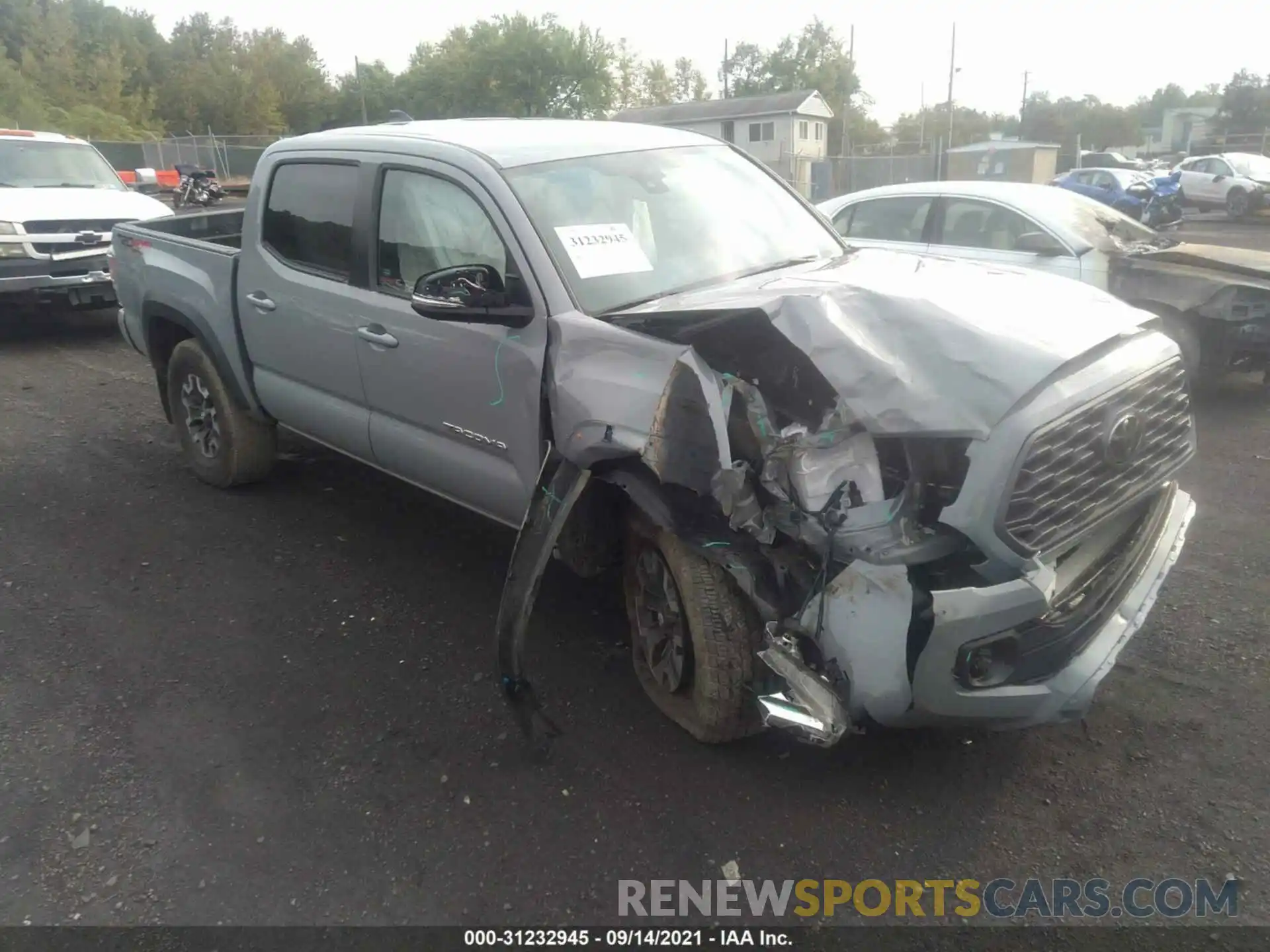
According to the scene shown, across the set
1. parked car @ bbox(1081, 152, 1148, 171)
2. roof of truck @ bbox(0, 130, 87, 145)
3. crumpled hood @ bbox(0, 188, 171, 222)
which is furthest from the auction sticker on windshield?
parked car @ bbox(1081, 152, 1148, 171)

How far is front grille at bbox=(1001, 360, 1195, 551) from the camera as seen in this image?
2494 mm

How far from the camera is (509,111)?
2170 inches

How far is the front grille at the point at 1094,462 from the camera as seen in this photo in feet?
8.18

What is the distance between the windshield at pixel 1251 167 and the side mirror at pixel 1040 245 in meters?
21.1

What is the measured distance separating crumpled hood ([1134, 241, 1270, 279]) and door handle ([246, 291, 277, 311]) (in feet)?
19.5

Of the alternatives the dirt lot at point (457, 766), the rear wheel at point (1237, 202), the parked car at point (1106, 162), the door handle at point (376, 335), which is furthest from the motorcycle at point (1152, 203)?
the door handle at point (376, 335)

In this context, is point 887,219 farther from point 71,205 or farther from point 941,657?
point 71,205

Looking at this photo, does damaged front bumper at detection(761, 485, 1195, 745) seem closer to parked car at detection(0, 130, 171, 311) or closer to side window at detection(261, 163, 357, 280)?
side window at detection(261, 163, 357, 280)

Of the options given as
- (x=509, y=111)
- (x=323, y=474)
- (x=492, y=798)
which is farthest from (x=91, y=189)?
(x=509, y=111)

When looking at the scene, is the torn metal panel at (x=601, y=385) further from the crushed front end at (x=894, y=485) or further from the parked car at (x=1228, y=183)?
the parked car at (x=1228, y=183)

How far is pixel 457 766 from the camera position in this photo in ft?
10.3

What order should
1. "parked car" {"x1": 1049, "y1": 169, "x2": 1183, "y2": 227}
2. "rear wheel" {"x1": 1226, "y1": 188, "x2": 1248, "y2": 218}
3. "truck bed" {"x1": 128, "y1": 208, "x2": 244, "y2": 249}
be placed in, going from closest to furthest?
1. "truck bed" {"x1": 128, "y1": 208, "x2": 244, "y2": 249}
2. "parked car" {"x1": 1049, "y1": 169, "x2": 1183, "y2": 227}
3. "rear wheel" {"x1": 1226, "y1": 188, "x2": 1248, "y2": 218}

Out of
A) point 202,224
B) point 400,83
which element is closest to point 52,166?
point 202,224

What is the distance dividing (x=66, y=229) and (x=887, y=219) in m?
7.94
